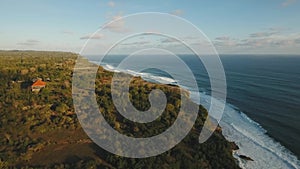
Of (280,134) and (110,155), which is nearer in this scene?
(110,155)

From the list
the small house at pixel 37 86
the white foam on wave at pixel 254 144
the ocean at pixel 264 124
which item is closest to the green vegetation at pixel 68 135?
the small house at pixel 37 86

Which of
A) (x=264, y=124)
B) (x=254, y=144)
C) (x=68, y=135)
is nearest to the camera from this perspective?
(x=68, y=135)

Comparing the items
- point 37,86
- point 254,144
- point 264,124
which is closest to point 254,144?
point 254,144

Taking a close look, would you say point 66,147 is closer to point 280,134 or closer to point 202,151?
point 202,151

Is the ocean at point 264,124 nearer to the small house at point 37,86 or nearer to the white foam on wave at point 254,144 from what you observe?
the white foam on wave at point 254,144

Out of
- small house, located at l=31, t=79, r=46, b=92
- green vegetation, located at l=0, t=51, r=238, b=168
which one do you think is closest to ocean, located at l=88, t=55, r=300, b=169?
green vegetation, located at l=0, t=51, r=238, b=168

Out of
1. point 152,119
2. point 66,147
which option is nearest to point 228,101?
point 152,119

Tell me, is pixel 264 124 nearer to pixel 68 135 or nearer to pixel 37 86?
pixel 68 135
